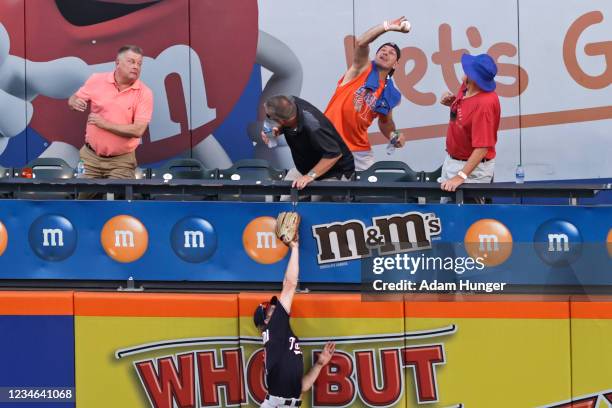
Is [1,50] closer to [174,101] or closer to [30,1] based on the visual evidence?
[30,1]

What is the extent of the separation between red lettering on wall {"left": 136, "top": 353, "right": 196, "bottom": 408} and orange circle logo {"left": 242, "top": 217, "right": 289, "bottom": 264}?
836 mm

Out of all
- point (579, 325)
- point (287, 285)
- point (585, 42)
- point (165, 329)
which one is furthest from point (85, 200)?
point (585, 42)

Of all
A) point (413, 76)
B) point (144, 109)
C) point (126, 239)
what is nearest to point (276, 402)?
point (126, 239)

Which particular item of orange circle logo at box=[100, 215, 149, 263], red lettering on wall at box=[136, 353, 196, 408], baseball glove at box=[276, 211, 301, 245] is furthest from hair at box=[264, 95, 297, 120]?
red lettering on wall at box=[136, 353, 196, 408]

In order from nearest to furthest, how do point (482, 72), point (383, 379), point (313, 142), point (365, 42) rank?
point (383, 379) < point (313, 142) < point (482, 72) < point (365, 42)

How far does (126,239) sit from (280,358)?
1.36m

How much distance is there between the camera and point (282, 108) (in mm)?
7016

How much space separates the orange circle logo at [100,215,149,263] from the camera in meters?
6.86

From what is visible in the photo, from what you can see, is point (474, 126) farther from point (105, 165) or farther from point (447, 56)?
point (105, 165)

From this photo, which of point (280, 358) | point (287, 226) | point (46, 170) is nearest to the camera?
point (280, 358)

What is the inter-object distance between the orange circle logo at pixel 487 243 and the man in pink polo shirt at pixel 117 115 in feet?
9.13

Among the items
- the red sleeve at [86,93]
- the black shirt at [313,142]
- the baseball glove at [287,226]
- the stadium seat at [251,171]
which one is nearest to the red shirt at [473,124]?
the black shirt at [313,142]

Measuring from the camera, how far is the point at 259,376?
6844 mm

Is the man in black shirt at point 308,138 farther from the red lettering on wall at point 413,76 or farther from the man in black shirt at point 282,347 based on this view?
the red lettering on wall at point 413,76
